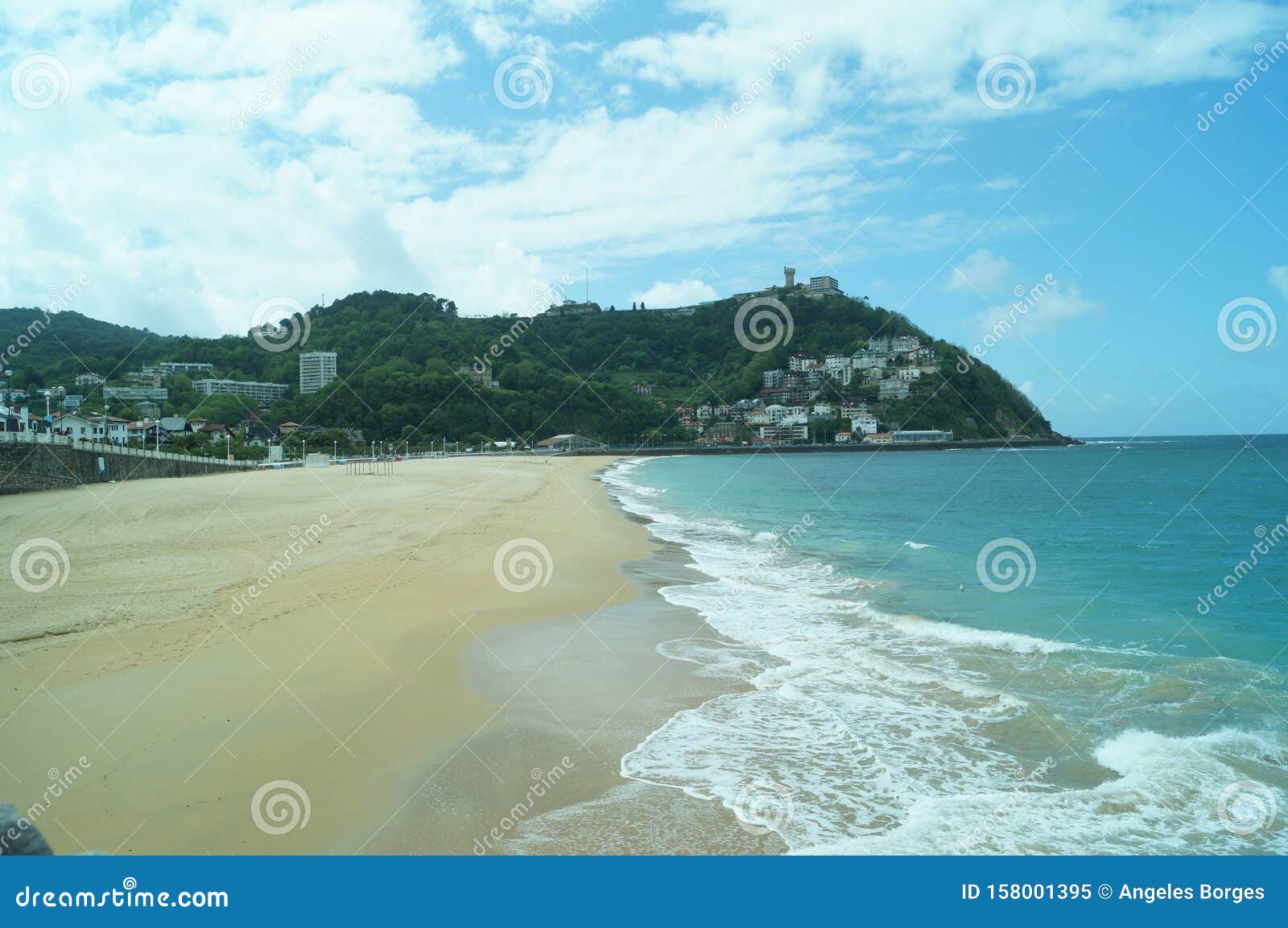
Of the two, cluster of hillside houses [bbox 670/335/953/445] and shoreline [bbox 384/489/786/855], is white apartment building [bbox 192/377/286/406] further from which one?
shoreline [bbox 384/489/786/855]

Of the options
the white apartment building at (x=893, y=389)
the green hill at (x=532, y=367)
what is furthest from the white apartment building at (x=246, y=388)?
the white apartment building at (x=893, y=389)

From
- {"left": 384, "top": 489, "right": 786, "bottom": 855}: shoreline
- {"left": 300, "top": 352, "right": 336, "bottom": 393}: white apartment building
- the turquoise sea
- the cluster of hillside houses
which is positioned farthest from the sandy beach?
the cluster of hillside houses

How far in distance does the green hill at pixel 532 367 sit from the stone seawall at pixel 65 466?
41.1 meters

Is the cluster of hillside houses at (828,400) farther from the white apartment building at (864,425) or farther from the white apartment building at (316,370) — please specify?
the white apartment building at (316,370)

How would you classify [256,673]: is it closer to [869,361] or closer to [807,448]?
[869,361]

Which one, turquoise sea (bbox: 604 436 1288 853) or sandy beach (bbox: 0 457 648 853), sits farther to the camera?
turquoise sea (bbox: 604 436 1288 853)

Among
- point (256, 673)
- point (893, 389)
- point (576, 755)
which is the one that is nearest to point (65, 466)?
point (256, 673)

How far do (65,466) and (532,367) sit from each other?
7346 cm

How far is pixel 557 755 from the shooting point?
6379 mm

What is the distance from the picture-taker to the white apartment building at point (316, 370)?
317 feet

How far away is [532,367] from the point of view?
106188 mm

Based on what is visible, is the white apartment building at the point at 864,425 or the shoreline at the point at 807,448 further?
the white apartment building at the point at 864,425

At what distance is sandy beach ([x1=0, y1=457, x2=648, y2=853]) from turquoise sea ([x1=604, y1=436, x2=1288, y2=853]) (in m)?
2.10

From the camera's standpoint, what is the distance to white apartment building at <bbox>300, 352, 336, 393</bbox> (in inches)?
3802
